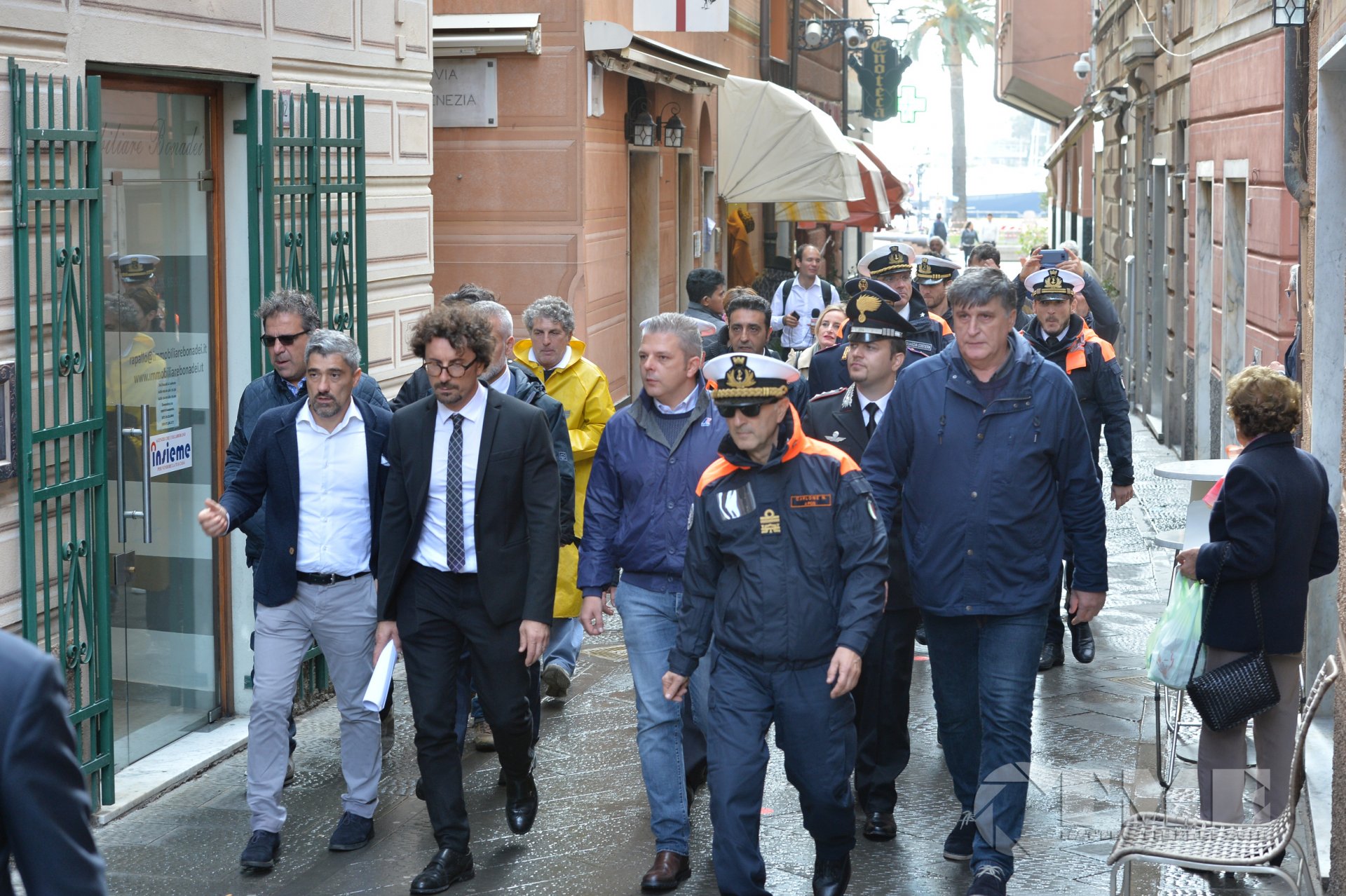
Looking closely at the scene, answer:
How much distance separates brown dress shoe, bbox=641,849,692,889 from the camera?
539cm

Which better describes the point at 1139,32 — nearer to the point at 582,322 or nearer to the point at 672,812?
the point at 582,322

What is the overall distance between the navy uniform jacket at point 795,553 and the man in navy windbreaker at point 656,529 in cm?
64

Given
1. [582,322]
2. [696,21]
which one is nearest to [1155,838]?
[582,322]

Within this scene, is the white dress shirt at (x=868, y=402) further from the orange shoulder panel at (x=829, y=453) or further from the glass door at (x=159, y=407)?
the glass door at (x=159, y=407)

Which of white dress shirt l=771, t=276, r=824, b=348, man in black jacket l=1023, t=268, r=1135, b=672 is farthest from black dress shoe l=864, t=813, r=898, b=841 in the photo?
white dress shirt l=771, t=276, r=824, b=348

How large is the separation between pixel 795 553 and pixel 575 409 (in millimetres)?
Result: 2665

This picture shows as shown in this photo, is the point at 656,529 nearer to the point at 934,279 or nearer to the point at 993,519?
the point at 993,519

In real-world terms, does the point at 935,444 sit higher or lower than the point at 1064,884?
higher

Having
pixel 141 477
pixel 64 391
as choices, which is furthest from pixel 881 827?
pixel 64 391

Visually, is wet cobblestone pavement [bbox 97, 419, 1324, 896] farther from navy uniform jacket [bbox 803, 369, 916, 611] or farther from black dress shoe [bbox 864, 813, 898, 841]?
navy uniform jacket [bbox 803, 369, 916, 611]

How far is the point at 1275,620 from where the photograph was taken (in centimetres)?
532

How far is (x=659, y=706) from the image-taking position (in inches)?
217

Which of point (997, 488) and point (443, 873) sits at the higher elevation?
point (997, 488)

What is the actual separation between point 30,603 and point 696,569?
2.31m
